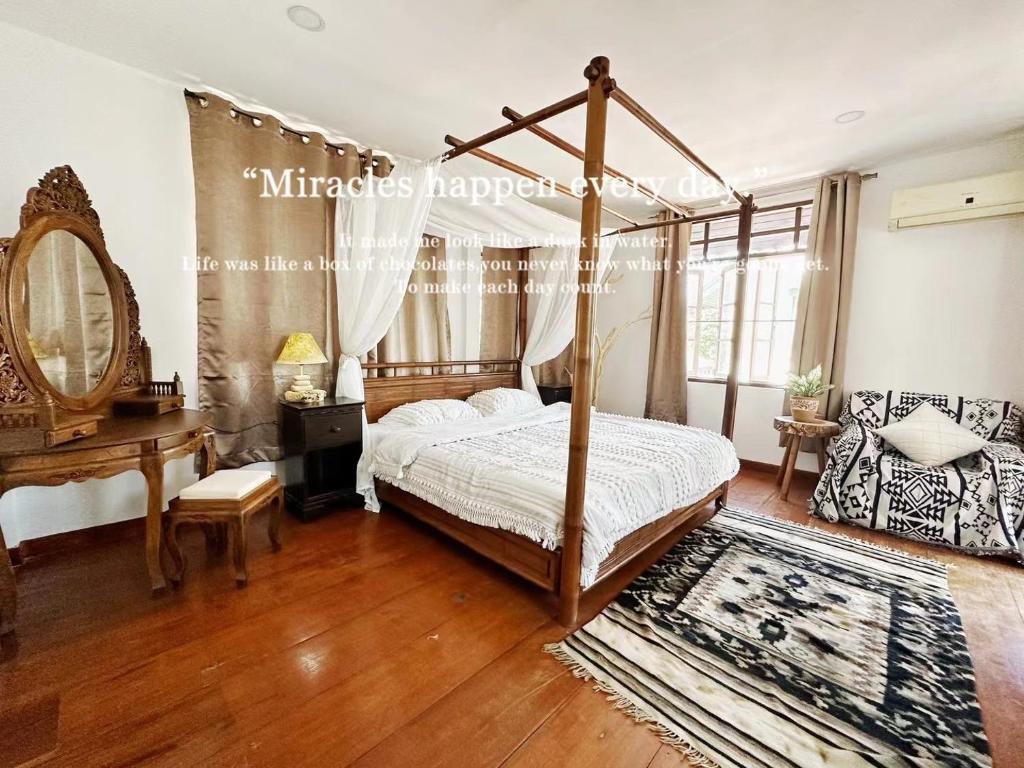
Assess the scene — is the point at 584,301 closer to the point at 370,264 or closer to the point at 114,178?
the point at 370,264

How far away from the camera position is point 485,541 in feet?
6.93

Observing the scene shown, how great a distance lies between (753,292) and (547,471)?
10.6 feet

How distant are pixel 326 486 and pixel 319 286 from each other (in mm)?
1428

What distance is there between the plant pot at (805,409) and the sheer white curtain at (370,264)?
3153 millimetres

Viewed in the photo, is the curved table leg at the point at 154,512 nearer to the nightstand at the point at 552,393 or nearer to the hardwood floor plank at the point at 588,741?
the hardwood floor plank at the point at 588,741

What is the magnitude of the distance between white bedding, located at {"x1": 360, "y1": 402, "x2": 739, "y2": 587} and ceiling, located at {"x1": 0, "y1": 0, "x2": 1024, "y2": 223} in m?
2.05

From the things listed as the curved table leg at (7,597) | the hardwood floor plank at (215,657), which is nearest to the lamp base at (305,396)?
the hardwood floor plank at (215,657)

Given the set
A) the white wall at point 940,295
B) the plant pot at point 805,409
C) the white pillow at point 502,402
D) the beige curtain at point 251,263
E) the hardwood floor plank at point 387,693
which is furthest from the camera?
the white pillow at point 502,402

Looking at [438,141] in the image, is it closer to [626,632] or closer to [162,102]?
[162,102]

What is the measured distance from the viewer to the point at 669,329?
429 centimetres

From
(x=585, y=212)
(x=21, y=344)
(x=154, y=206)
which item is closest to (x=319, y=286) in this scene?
(x=154, y=206)

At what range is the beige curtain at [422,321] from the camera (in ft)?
11.2

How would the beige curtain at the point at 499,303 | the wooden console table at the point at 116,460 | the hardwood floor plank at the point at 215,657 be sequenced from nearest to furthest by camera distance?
the hardwood floor plank at the point at 215,657 < the wooden console table at the point at 116,460 < the beige curtain at the point at 499,303

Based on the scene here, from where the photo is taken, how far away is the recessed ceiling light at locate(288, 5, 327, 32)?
1793 mm
